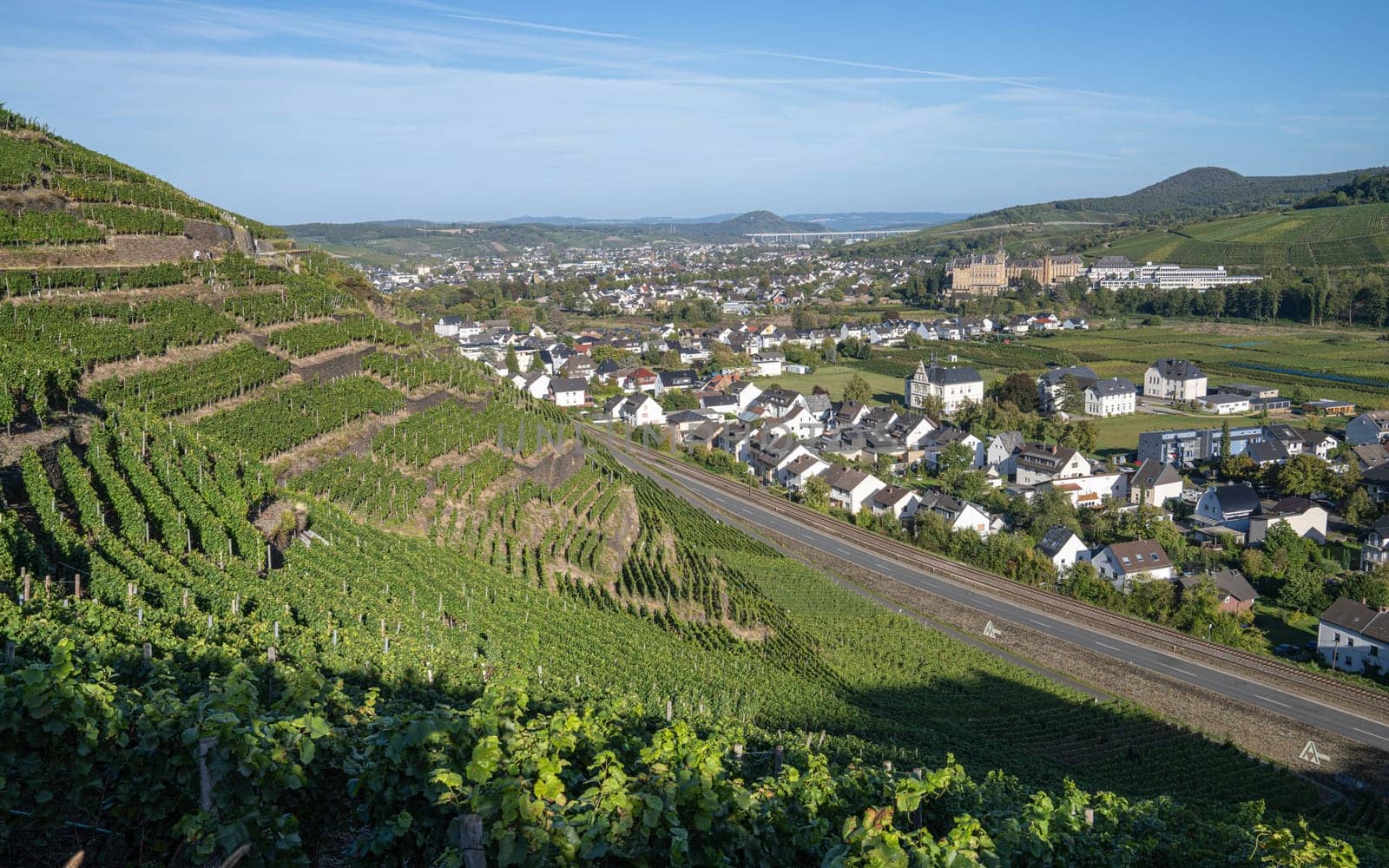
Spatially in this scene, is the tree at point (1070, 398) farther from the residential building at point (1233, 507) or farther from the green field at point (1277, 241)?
the green field at point (1277, 241)

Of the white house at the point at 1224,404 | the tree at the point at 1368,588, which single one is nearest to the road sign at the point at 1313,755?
the tree at the point at 1368,588

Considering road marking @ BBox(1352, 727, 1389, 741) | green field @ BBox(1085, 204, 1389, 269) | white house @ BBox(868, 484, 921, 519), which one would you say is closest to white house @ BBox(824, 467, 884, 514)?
white house @ BBox(868, 484, 921, 519)

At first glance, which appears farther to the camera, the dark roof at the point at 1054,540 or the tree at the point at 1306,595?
the dark roof at the point at 1054,540

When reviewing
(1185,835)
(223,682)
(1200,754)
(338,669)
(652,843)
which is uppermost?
(223,682)

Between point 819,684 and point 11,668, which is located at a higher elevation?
point 11,668

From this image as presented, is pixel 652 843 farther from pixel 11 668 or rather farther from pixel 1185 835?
pixel 1185 835

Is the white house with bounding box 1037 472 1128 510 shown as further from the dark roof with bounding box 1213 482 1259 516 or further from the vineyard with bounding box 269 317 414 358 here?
the vineyard with bounding box 269 317 414 358

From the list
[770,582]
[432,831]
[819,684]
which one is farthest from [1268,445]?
[432,831]
